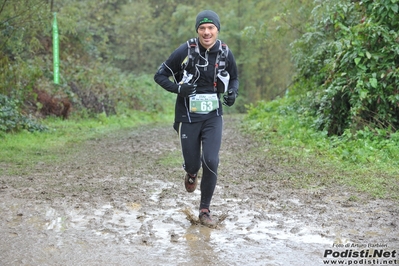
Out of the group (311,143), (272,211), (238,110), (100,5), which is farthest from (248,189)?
(238,110)

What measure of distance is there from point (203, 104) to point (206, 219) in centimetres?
118

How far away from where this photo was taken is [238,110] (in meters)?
43.7

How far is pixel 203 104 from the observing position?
5871 millimetres

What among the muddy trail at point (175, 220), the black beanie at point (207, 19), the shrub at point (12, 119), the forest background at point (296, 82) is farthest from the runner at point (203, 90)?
the shrub at point (12, 119)

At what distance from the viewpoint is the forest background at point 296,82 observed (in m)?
10.5

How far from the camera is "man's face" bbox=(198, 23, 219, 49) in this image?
5.75 meters

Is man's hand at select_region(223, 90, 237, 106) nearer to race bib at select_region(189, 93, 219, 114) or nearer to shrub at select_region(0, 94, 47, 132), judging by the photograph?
race bib at select_region(189, 93, 219, 114)

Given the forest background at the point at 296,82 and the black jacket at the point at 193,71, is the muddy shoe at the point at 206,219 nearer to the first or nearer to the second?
the black jacket at the point at 193,71

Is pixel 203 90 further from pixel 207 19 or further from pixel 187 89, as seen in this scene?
pixel 207 19

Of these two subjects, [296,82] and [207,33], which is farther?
[296,82]

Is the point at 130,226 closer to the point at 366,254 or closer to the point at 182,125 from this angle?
the point at 182,125

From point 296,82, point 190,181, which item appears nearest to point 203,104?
point 190,181

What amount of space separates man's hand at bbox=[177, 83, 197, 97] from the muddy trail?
4.12 ft

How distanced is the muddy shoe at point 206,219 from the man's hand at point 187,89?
1238 millimetres
